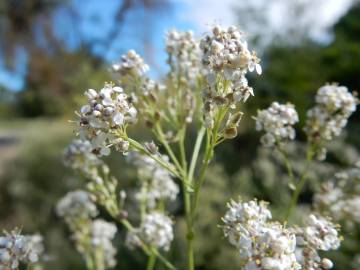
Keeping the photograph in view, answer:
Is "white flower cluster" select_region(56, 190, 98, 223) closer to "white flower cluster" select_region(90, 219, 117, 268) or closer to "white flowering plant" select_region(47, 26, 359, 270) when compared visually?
"white flowering plant" select_region(47, 26, 359, 270)

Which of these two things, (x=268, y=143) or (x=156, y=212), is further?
(x=156, y=212)

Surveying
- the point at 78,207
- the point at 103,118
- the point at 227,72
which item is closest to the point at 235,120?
the point at 227,72

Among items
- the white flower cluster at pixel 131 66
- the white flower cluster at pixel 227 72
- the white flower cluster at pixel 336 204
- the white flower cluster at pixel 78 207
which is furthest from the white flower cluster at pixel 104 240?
the white flower cluster at pixel 227 72

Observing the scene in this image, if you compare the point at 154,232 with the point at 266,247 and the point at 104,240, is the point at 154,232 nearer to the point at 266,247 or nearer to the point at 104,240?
the point at 104,240

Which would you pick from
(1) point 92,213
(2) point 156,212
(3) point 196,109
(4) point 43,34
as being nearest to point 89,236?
(1) point 92,213

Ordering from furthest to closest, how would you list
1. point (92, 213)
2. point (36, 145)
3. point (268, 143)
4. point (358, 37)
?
point (358, 37) → point (36, 145) → point (92, 213) → point (268, 143)

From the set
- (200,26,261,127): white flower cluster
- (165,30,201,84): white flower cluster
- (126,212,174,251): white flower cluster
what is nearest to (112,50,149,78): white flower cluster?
(165,30,201,84): white flower cluster

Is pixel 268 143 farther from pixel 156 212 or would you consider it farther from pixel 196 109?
pixel 156 212
